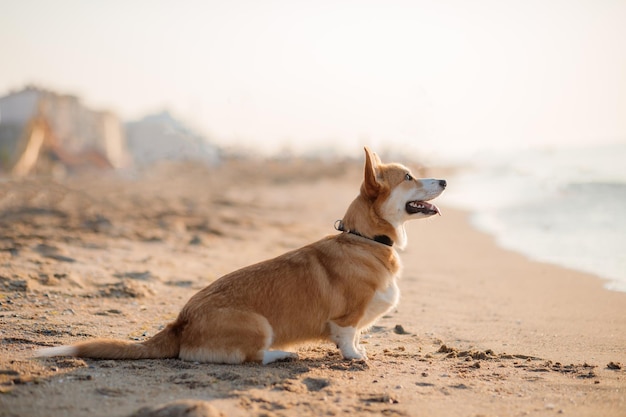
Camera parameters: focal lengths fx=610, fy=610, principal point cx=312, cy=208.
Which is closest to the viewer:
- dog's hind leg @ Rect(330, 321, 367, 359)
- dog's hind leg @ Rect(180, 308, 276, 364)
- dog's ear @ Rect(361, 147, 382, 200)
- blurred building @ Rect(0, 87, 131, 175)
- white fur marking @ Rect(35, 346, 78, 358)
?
white fur marking @ Rect(35, 346, 78, 358)

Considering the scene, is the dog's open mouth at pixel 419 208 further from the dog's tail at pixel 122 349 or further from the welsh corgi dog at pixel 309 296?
the dog's tail at pixel 122 349

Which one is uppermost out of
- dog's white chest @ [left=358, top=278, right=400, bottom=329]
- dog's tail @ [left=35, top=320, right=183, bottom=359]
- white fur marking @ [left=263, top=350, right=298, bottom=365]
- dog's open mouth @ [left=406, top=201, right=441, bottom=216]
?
dog's open mouth @ [left=406, top=201, right=441, bottom=216]

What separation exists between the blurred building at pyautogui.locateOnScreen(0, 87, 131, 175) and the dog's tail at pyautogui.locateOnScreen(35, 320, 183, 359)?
1769 centimetres

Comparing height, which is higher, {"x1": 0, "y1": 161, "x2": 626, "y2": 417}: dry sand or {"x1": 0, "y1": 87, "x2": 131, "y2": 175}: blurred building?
{"x1": 0, "y1": 87, "x2": 131, "y2": 175}: blurred building

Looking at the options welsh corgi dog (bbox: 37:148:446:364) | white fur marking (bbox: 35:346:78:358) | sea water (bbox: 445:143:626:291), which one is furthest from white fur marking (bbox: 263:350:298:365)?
sea water (bbox: 445:143:626:291)

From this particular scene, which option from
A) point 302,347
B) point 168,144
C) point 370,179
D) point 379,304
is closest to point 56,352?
point 302,347

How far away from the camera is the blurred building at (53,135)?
20.9 m

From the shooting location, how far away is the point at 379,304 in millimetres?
4742

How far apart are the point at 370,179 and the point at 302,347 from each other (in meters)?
1.56

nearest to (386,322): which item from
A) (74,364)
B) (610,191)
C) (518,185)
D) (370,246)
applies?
(370,246)

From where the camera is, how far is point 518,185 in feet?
76.2

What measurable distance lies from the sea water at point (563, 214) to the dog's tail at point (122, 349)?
16.6 ft

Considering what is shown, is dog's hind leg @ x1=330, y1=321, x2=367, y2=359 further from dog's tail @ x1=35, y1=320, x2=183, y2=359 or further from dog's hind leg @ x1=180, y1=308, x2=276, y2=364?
dog's tail @ x1=35, y1=320, x2=183, y2=359

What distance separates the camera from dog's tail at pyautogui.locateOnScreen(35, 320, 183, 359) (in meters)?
4.26
